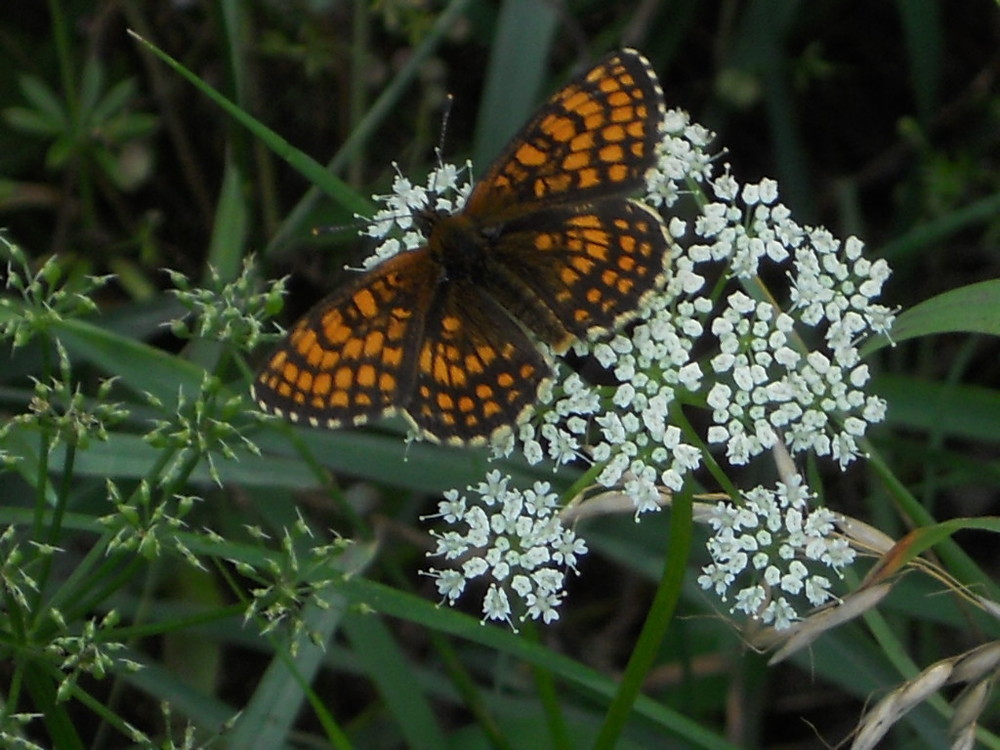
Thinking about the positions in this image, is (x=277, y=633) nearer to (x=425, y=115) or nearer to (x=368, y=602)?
(x=368, y=602)

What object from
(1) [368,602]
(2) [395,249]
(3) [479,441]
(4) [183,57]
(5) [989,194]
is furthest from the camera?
(4) [183,57]

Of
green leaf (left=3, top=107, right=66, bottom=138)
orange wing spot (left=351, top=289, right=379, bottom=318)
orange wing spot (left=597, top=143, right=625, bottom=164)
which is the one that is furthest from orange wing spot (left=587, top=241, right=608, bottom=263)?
green leaf (left=3, top=107, right=66, bottom=138)

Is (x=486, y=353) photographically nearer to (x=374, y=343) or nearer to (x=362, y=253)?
(x=374, y=343)

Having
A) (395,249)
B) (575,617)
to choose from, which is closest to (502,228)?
(395,249)

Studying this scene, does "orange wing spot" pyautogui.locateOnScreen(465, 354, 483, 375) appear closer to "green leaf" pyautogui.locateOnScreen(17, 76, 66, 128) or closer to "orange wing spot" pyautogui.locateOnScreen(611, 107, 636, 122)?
"orange wing spot" pyautogui.locateOnScreen(611, 107, 636, 122)

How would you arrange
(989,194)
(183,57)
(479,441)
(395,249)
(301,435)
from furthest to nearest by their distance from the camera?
(183,57) < (989,194) < (301,435) < (395,249) < (479,441)

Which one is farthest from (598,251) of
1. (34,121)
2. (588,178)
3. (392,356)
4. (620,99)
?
(34,121)
